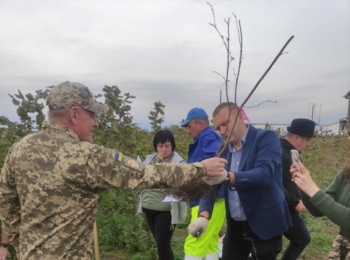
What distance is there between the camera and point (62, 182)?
1.83 m

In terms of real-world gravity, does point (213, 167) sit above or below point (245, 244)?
above

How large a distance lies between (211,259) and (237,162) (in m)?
1.37

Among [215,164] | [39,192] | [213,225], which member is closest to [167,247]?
[213,225]

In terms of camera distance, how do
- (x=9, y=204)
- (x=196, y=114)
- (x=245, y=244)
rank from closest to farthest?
(x=9, y=204), (x=245, y=244), (x=196, y=114)

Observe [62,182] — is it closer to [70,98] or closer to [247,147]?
[70,98]

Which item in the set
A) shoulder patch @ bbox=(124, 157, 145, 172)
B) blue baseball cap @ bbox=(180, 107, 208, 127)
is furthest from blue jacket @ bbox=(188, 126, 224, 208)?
shoulder patch @ bbox=(124, 157, 145, 172)

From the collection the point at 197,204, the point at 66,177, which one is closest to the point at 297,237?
the point at 197,204

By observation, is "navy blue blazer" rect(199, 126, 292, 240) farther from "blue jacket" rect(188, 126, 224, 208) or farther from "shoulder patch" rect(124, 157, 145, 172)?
"shoulder patch" rect(124, 157, 145, 172)

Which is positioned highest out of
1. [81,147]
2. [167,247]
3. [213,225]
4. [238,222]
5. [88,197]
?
[81,147]

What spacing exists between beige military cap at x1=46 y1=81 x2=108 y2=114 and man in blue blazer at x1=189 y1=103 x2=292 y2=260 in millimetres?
1054

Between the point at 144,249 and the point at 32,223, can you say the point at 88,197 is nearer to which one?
the point at 32,223

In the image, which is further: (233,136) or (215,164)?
(233,136)

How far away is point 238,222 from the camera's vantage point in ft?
9.20

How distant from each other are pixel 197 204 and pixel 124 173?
174cm
